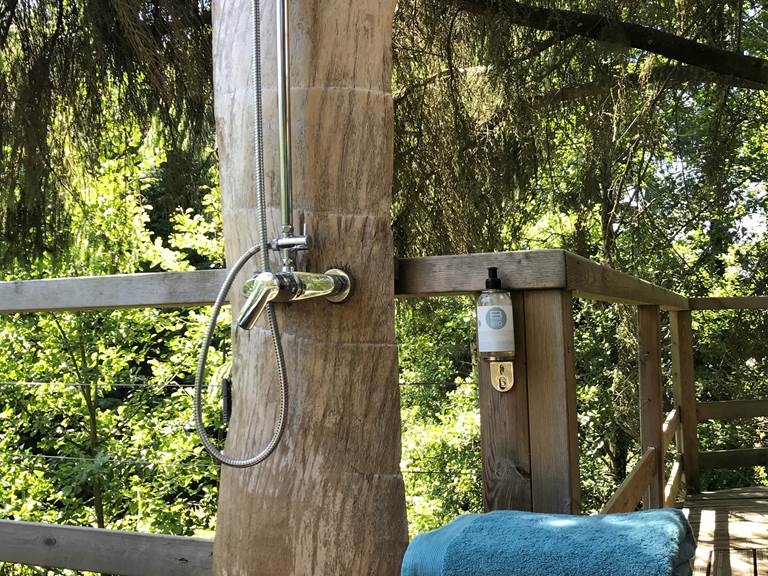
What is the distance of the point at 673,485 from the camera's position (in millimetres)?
3396

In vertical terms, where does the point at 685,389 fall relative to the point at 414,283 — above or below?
below

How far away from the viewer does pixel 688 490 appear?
3.90 m

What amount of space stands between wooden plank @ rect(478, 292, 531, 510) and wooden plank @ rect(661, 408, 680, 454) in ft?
5.59

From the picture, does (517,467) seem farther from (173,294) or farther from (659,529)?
(173,294)

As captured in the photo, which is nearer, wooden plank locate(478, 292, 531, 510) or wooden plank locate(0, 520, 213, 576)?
wooden plank locate(478, 292, 531, 510)

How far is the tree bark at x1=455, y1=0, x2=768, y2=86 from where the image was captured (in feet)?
11.1

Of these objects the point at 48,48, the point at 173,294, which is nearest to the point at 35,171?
the point at 48,48

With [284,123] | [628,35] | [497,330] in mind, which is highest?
[628,35]

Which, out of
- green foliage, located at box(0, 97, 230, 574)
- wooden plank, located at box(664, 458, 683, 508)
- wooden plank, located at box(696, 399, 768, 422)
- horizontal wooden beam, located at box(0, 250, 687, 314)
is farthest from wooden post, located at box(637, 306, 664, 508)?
green foliage, located at box(0, 97, 230, 574)

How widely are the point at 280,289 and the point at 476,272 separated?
306 millimetres

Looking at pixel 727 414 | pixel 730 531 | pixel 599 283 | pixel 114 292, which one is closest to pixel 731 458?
pixel 727 414

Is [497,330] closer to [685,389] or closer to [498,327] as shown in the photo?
[498,327]

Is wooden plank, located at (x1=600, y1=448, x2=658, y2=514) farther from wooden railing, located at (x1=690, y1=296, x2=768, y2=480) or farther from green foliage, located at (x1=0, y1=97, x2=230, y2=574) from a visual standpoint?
green foliage, located at (x1=0, y1=97, x2=230, y2=574)

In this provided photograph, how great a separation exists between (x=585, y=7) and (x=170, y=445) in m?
6.36
